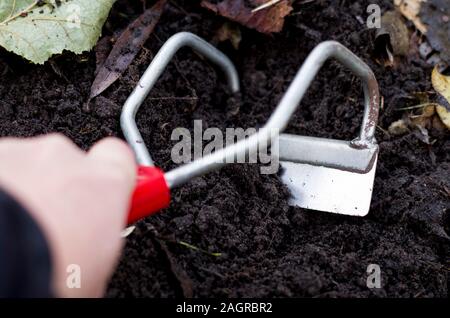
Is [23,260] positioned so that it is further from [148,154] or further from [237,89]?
[237,89]

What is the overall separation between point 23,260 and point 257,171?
2.74 feet

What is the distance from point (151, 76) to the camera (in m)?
1.58

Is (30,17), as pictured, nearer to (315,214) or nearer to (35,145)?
(35,145)

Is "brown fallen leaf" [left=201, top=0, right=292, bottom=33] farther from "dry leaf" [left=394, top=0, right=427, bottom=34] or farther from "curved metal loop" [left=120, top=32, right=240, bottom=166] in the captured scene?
"dry leaf" [left=394, top=0, right=427, bottom=34]

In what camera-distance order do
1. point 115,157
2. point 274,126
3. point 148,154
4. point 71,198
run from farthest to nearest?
point 148,154
point 274,126
point 115,157
point 71,198

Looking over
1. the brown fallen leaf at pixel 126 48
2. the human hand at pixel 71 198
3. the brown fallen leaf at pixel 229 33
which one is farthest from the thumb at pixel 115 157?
the brown fallen leaf at pixel 229 33

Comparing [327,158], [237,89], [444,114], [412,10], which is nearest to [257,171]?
[327,158]

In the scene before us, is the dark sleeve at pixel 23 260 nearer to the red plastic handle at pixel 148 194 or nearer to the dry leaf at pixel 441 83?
the red plastic handle at pixel 148 194

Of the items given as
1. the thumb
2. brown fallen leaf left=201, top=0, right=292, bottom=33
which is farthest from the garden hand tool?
the thumb

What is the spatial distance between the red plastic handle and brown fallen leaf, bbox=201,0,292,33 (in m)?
0.85

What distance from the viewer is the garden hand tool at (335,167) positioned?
1555 mm

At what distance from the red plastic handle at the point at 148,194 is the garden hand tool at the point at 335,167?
0.51 m

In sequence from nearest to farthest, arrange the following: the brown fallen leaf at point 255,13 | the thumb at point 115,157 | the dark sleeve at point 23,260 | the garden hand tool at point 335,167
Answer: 1. the dark sleeve at point 23,260
2. the thumb at point 115,157
3. the garden hand tool at point 335,167
4. the brown fallen leaf at point 255,13
